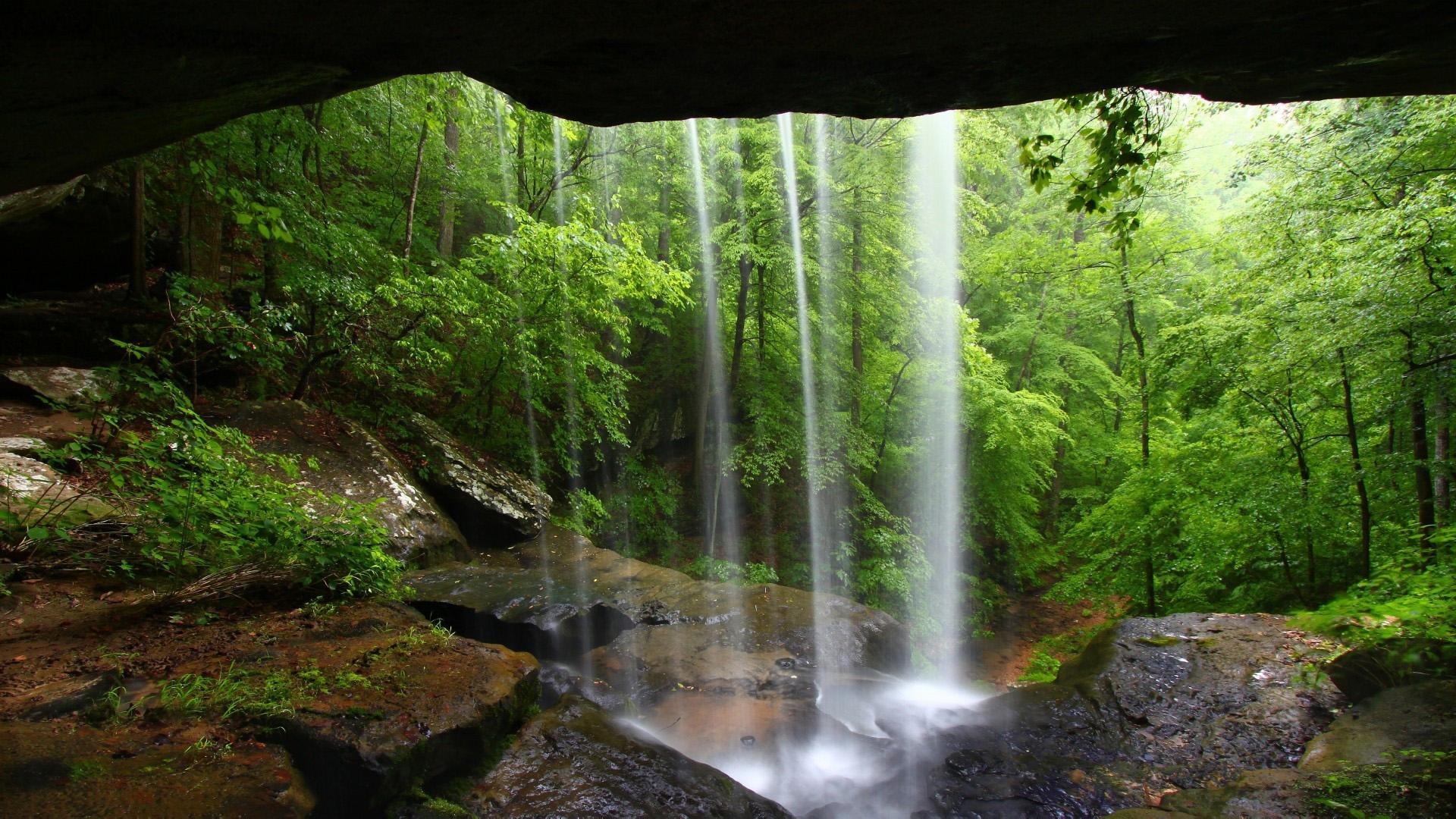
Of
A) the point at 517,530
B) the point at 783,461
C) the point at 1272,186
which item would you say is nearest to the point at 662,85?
the point at 517,530

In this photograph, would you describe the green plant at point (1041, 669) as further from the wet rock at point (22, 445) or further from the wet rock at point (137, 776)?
the wet rock at point (22, 445)

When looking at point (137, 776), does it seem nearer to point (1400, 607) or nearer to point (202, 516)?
point (202, 516)

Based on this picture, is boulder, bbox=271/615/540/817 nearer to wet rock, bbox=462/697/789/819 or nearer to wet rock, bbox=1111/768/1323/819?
wet rock, bbox=462/697/789/819

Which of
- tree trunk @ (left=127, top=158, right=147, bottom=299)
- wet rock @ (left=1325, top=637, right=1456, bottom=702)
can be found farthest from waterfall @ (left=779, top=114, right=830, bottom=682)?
tree trunk @ (left=127, top=158, right=147, bottom=299)

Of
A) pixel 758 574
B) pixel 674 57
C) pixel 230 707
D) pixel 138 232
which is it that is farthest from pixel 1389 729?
pixel 138 232

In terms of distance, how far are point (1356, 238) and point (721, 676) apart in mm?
7667

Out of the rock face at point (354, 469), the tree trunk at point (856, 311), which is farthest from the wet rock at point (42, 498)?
the tree trunk at point (856, 311)

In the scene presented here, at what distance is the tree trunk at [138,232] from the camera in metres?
6.41

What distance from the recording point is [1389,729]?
3752mm

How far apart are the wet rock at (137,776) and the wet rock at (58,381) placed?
13.9ft

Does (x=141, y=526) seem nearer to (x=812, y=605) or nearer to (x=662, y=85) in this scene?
(x=662, y=85)

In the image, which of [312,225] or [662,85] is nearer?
[662,85]

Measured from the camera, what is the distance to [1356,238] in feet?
18.3

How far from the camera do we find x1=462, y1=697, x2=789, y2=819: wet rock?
3.26 metres
